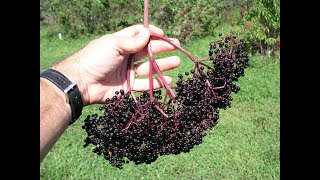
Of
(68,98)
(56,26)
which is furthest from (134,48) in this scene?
(56,26)

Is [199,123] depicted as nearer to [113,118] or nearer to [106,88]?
[113,118]

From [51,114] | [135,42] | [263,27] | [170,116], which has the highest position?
[135,42]

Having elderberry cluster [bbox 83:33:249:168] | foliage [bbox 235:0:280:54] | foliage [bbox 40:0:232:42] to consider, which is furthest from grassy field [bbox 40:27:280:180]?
foliage [bbox 40:0:232:42]

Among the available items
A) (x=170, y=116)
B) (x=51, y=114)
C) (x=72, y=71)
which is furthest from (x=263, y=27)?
(x=170, y=116)

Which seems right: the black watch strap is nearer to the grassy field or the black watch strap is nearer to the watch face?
the watch face

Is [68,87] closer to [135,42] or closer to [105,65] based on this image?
[105,65]

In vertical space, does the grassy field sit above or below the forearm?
below
